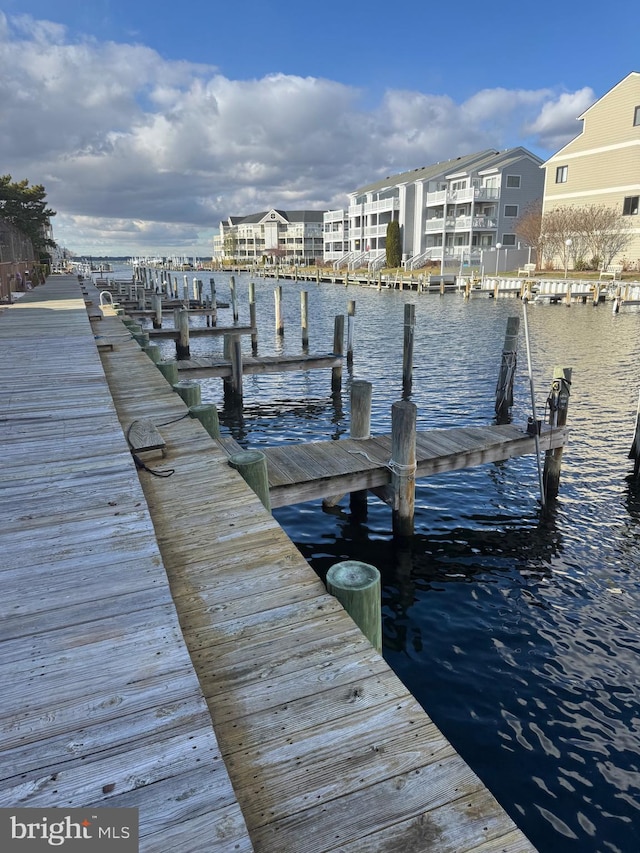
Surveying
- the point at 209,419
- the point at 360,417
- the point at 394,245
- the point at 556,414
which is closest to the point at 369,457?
the point at 360,417

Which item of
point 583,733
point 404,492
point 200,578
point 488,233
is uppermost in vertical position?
point 488,233

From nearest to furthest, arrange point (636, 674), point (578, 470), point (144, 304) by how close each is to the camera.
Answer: point (636, 674) → point (578, 470) → point (144, 304)

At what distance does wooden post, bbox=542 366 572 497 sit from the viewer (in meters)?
9.95

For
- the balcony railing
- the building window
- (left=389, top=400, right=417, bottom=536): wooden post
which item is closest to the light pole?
the building window

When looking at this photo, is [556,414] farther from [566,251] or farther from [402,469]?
[566,251]

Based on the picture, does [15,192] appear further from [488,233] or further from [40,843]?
[40,843]

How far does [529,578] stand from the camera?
7875 mm

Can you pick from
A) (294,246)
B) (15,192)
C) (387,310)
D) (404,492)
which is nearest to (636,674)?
(404,492)

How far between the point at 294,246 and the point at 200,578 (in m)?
126

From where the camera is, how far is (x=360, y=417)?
9.80 meters

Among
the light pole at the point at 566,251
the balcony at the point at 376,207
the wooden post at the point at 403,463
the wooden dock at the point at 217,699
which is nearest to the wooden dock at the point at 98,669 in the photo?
the wooden dock at the point at 217,699

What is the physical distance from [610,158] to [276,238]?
9100 cm

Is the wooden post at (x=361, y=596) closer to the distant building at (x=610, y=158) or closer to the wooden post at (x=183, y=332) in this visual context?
the wooden post at (x=183, y=332)

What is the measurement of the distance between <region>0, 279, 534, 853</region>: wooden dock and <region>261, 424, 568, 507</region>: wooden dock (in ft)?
8.23
